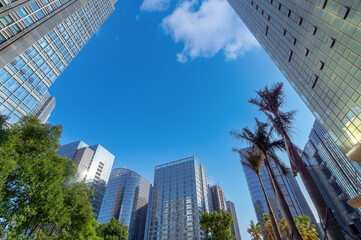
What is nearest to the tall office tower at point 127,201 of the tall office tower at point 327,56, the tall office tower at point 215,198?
the tall office tower at point 215,198

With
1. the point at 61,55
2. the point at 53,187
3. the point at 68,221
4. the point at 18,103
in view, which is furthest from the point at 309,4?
the point at 61,55

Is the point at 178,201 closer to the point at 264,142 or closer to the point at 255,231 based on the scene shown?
the point at 255,231

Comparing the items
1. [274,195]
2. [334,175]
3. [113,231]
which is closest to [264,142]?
[113,231]

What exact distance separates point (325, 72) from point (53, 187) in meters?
24.2

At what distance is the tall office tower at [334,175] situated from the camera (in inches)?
1911

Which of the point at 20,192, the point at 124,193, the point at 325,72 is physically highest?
the point at 124,193

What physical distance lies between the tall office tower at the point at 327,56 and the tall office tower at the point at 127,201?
348 ft

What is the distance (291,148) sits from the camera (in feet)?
26.5

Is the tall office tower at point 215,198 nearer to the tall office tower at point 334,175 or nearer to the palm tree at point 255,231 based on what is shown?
the tall office tower at point 334,175

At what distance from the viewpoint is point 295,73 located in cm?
1986

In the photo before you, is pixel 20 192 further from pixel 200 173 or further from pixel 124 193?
pixel 124 193

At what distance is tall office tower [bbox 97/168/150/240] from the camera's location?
96.8 meters

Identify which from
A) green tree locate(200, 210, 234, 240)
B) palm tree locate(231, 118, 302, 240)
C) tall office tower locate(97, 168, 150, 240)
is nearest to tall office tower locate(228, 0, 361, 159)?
palm tree locate(231, 118, 302, 240)

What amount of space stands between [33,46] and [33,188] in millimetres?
40762
